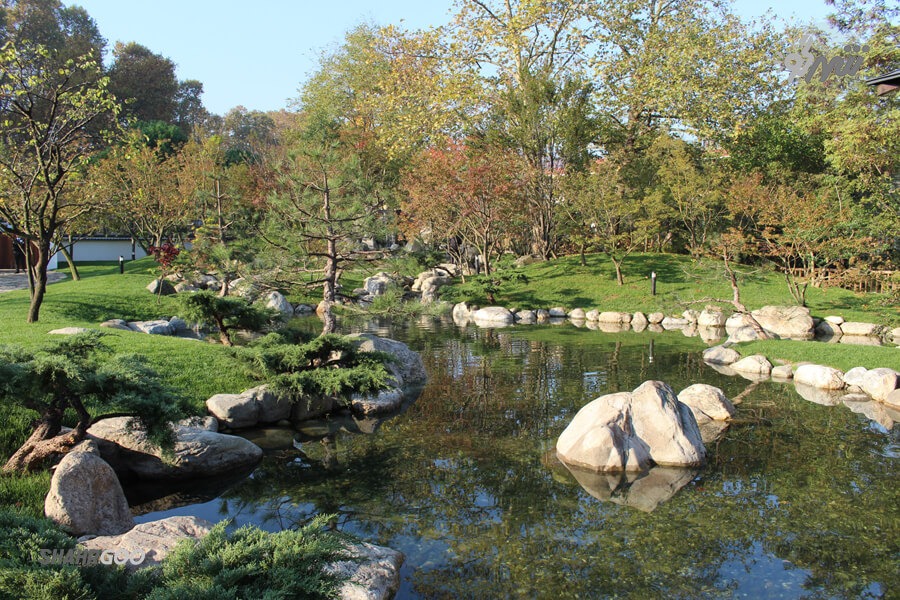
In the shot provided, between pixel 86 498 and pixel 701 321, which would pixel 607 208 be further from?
pixel 86 498

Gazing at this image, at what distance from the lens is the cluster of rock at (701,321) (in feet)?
64.8

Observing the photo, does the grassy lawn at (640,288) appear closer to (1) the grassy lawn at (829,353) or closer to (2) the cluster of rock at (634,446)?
(1) the grassy lawn at (829,353)

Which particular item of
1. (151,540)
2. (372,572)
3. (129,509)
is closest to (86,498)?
(129,509)

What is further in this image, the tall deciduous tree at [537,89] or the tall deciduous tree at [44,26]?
the tall deciduous tree at [44,26]

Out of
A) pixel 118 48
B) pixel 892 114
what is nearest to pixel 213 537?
pixel 892 114

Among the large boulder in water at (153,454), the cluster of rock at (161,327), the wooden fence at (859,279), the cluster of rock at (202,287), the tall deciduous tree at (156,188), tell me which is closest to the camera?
the large boulder in water at (153,454)

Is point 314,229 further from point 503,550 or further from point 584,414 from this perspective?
point 503,550

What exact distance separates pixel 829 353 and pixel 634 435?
8563mm

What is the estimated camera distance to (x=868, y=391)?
12.3 m

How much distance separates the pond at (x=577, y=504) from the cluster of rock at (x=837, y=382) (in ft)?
1.88

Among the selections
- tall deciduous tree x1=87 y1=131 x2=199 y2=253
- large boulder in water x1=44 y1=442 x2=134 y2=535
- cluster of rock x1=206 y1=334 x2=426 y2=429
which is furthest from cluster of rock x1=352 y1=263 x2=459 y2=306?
large boulder in water x1=44 y1=442 x2=134 y2=535

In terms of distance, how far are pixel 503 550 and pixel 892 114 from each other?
53.7ft

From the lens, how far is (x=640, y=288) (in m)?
26.7

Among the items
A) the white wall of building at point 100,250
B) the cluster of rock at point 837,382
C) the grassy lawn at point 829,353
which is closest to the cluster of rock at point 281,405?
the cluster of rock at point 837,382
